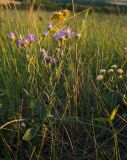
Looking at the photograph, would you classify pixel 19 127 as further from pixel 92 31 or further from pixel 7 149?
pixel 92 31

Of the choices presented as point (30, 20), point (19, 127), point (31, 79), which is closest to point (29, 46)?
point (31, 79)

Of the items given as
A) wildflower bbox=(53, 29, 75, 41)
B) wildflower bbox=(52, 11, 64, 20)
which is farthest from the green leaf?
wildflower bbox=(52, 11, 64, 20)

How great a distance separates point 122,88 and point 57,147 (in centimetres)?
57

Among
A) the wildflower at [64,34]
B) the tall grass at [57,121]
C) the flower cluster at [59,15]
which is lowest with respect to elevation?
the tall grass at [57,121]

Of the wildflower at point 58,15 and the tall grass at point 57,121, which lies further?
the wildflower at point 58,15

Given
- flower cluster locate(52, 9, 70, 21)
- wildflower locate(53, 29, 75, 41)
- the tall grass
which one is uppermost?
flower cluster locate(52, 9, 70, 21)

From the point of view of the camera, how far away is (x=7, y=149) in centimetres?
173

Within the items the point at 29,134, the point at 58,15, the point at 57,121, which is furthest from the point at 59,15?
the point at 29,134

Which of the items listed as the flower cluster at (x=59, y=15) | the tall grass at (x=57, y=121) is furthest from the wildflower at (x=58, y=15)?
the tall grass at (x=57, y=121)

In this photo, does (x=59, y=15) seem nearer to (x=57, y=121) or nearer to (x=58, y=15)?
(x=58, y=15)

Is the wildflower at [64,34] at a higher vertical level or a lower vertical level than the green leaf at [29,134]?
higher

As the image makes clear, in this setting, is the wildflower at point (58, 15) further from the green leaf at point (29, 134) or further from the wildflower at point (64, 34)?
the green leaf at point (29, 134)

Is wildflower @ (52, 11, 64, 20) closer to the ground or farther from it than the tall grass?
farther from it

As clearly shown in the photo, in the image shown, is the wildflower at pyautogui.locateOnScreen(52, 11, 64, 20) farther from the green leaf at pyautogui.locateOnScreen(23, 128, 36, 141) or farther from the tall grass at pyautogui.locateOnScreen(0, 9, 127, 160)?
the green leaf at pyautogui.locateOnScreen(23, 128, 36, 141)
